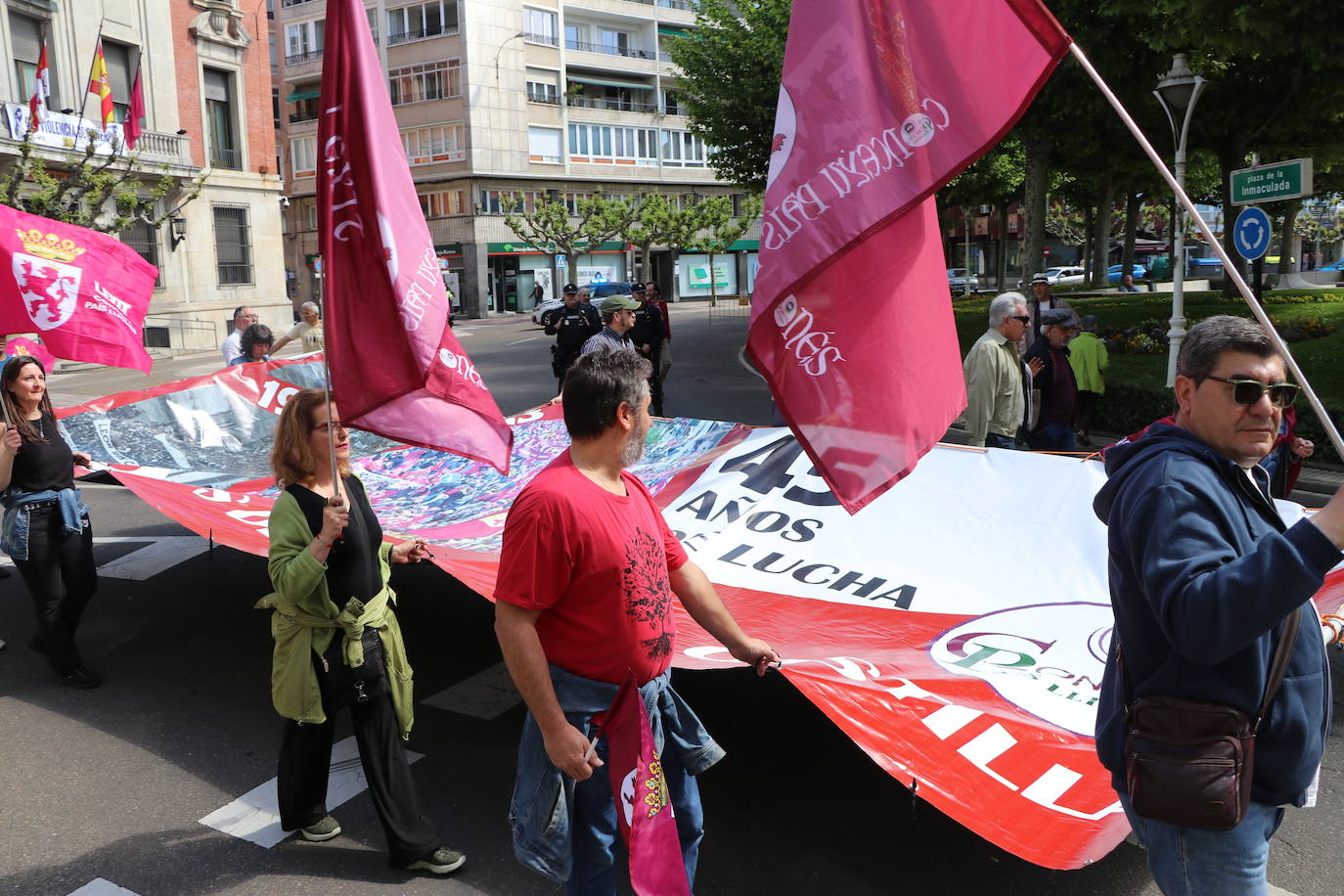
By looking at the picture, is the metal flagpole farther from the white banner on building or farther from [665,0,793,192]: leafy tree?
the white banner on building

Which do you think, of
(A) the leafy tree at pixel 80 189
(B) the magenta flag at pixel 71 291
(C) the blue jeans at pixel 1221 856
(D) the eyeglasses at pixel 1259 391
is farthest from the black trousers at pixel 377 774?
(A) the leafy tree at pixel 80 189

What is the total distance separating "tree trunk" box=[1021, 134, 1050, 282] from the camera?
20016 mm

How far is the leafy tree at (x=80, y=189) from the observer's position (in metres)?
23.9

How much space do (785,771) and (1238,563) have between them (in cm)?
314

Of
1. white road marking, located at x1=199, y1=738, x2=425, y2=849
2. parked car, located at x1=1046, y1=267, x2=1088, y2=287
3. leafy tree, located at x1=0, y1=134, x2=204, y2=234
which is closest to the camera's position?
white road marking, located at x1=199, y1=738, x2=425, y2=849

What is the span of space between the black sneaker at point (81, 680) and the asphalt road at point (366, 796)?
2.8 inches

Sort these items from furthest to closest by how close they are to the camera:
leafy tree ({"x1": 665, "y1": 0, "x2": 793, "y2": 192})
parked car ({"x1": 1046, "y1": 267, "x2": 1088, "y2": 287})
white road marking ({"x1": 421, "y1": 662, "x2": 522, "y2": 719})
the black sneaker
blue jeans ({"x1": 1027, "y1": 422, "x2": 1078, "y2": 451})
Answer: parked car ({"x1": 1046, "y1": 267, "x2": 1088, "y2": 287}), leafy tree ({"x1": 665, "y1": 0, "x2": 793, "y2": 192}), blue jeans ({"x1": 1027, "y1": 422, "x2": 1078, "y2": 451}), the black sneaker, white road marking ({"x1": 421, "y1": 662, "x2": 522, "y2": 719})

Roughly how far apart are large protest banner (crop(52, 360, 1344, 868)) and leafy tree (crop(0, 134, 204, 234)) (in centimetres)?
1437

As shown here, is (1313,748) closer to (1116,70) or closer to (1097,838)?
(1097,838)

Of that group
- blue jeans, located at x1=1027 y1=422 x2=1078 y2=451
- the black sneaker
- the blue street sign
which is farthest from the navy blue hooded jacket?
the blue street sign

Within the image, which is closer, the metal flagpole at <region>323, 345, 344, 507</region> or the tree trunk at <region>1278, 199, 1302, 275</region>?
the metal flagpole at <region>323, 345, 344, 507</region>

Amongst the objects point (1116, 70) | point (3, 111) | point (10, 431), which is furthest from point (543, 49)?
point (10, 431)

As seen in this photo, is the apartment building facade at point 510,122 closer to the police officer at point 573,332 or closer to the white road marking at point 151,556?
the police officer at point 573,332

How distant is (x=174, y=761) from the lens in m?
5.02
